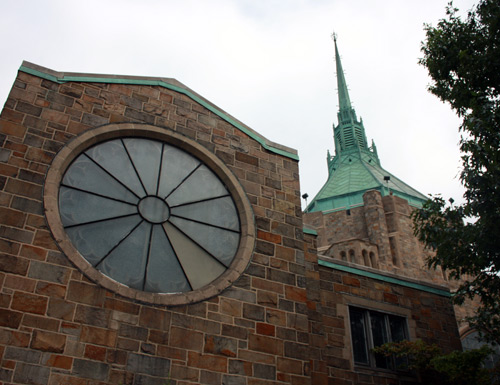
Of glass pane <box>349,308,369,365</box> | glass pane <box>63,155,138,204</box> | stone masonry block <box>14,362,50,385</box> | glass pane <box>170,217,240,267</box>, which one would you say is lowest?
stone masonry block <box>14,362,50,385</box>

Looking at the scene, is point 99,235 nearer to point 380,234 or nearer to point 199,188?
point 199,188

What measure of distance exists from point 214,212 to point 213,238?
527mm

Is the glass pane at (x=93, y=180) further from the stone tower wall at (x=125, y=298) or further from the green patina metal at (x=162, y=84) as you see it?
the green patina metal at (x=162, y=84)

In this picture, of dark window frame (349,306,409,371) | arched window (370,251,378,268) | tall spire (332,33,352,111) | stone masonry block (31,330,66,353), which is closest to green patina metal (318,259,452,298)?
dark window frame (349,306,409,371)

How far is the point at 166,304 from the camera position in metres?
8.18

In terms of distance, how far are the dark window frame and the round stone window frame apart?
134 inches

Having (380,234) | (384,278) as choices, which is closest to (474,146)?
(384,278)

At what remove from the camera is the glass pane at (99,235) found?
8.28 m

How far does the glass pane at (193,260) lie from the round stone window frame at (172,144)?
0.14 metres

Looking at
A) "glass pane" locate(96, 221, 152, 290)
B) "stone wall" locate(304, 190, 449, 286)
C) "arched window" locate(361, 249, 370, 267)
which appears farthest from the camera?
"stone wall" locate(304, 190, 449, 286)

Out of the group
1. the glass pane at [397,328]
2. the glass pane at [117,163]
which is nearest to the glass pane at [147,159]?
the glass pane at [117,163]

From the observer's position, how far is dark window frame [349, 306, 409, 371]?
1110cm

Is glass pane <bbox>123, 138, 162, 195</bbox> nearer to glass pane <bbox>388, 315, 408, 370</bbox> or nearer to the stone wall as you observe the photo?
glass pane <bbox>388, 315, 408, 370</bbox>

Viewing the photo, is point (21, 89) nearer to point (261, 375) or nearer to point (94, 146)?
point (94, 146)
